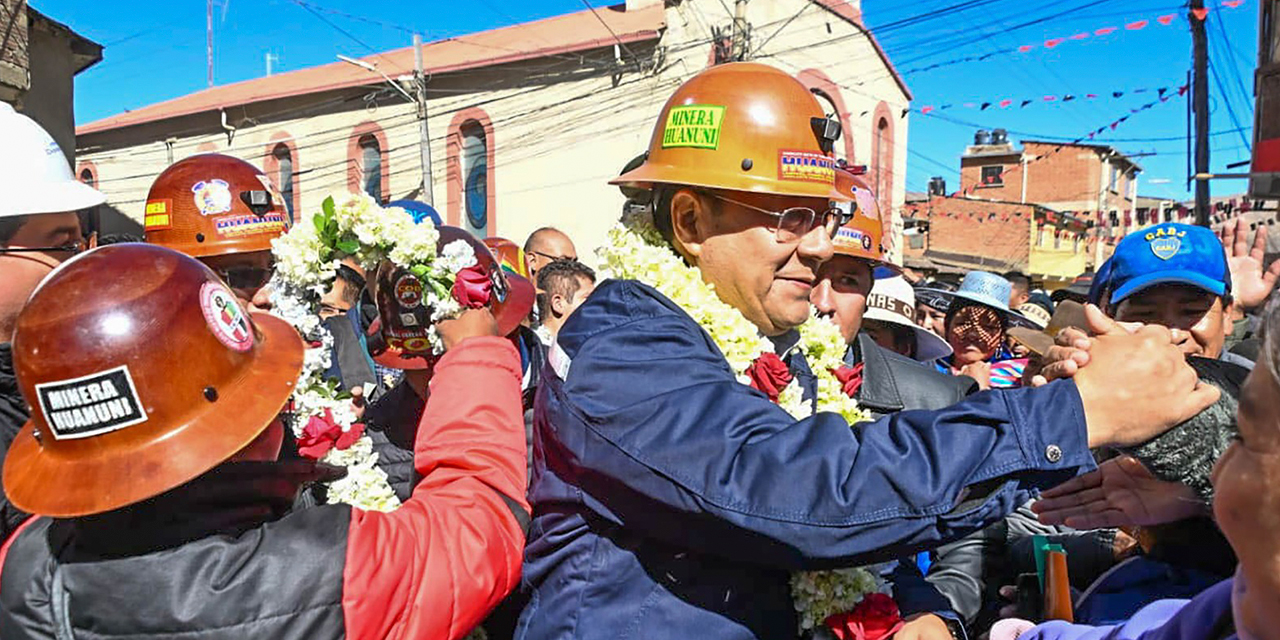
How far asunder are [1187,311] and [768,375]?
5.84ft

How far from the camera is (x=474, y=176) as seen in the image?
24.2 metres

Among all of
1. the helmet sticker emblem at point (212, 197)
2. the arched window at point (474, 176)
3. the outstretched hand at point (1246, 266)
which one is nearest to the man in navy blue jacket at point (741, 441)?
the outstretched hand at point (1246, 266)

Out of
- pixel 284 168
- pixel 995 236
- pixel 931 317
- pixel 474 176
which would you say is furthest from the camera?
pixel 995 236

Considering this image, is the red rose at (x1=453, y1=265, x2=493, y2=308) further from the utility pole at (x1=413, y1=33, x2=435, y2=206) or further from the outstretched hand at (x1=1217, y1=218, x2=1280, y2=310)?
the utility pole at (x1=413, y1=33, x2=435, y2=206)

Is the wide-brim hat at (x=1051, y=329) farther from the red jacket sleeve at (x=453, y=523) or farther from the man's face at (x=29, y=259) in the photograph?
the man's face at (x=29, y=259)

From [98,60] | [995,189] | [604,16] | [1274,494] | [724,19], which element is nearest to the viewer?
[1274,494]

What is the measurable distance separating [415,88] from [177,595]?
23.7 metres

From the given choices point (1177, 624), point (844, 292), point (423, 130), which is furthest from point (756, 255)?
point (423, 130)

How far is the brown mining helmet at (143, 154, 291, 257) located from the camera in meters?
3.96

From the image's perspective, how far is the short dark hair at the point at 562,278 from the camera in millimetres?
5875

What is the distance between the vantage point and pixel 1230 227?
3865 millimetres

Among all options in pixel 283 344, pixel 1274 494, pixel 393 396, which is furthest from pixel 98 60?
pixel 1274 494

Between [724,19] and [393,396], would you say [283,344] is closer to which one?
[393,396]

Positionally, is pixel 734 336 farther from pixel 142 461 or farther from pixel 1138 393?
pixel 142 461
